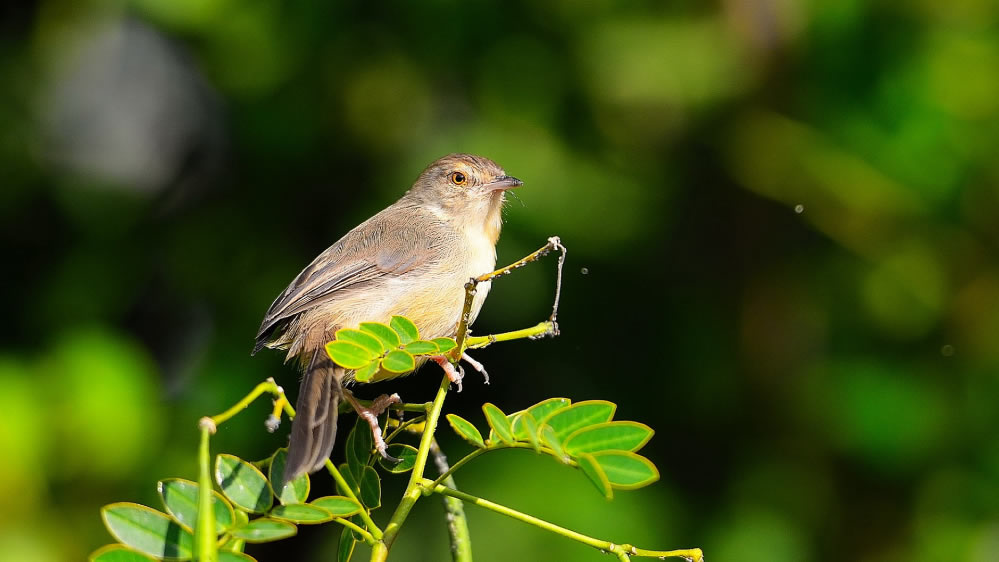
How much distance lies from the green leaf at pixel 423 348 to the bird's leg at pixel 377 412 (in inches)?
9.3

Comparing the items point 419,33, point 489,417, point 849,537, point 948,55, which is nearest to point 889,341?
point 849,537

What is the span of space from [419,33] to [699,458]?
2909 mm

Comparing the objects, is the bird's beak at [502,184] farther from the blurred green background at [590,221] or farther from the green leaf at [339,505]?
the green leaf at [339,505]

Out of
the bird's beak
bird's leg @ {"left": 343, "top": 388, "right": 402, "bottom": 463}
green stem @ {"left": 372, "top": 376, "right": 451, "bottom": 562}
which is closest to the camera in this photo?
green stem @ {"left": 372, "top": 376, "right": 451, "bottom": 562}

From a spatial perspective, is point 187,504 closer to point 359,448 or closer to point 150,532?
point 150,532

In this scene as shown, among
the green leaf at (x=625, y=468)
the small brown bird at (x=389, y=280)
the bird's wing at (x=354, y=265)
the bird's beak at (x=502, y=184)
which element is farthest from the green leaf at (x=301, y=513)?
the bird's beak at (x=502, y=184)

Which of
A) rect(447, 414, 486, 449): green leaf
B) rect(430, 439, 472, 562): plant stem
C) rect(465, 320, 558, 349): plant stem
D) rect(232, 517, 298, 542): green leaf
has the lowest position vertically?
rect(430, 439, 472, 562): plant stem

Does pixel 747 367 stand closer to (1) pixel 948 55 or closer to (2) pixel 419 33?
(1) pixel 948 55

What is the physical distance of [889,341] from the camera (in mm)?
5262

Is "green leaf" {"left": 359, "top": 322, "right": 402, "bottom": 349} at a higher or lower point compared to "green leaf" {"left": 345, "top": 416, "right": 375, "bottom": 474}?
higher

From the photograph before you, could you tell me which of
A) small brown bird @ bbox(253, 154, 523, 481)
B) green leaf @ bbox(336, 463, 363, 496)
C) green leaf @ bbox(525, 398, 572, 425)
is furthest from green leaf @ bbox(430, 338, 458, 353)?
small brown bird @ bbox(253, 154, 523, 481)

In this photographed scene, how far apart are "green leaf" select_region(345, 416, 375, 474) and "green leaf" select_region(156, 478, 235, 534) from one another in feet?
1.89

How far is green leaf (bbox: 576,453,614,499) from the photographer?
162 cm

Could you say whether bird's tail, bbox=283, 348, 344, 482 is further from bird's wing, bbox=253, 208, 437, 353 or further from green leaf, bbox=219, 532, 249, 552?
bird's wing, bbox=253, 208, 437, 353
